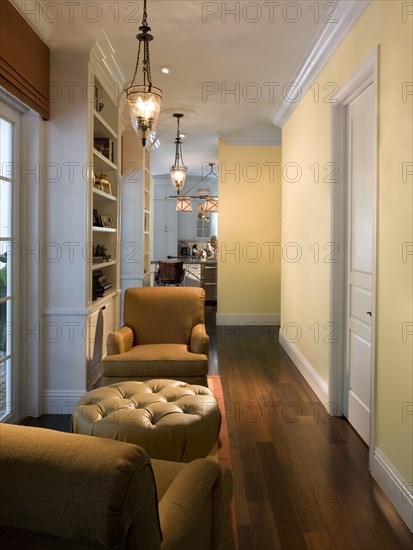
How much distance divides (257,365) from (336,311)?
65.9 inches

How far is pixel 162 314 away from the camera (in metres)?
4.09

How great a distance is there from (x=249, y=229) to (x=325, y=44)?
385 cm

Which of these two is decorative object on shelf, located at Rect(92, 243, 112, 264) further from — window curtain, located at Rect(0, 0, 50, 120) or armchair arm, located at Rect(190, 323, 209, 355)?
window curtain, located at Rect(0, 0, 50, 120)

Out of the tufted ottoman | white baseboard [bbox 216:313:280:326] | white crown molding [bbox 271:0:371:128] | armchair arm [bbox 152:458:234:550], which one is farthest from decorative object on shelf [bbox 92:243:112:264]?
armchair arm [bbox 152:458:234:550]

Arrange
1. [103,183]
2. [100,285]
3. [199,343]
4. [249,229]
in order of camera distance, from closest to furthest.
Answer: [199,343] < [100,285] < [103,183] < [249,229]

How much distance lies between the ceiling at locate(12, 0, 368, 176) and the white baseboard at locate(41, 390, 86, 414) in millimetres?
2587

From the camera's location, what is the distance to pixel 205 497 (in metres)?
1.38

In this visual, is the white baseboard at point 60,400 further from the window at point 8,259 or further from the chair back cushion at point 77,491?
the chair back cushion at point 77,491

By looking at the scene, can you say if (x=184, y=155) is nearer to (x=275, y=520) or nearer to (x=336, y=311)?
(x=336, y=311)

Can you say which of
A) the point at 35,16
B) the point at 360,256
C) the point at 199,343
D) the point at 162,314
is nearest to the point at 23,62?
the point at 35,16

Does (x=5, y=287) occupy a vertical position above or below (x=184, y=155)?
below

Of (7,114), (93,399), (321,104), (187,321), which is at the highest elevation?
(321,104)

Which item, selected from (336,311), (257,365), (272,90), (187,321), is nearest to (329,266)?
(336,311)

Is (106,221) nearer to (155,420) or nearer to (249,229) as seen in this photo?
(155,420)
